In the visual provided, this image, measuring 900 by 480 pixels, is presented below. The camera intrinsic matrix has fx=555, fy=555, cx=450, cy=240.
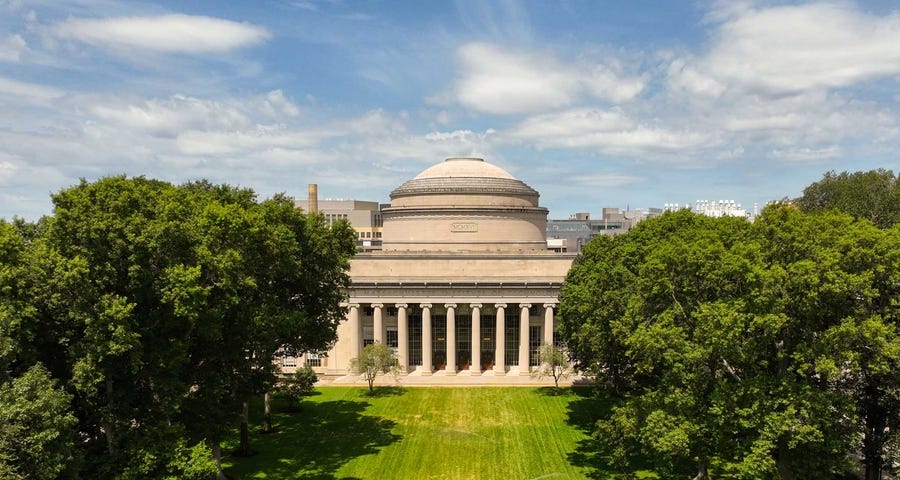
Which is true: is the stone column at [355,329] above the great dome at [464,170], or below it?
below

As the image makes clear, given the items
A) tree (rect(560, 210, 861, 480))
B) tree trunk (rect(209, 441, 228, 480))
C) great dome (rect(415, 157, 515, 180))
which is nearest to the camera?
tree (rect(560, 210, 861, 480))

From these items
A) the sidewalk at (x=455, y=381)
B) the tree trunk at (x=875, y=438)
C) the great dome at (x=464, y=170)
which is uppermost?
the great dome at (x=464, y=170)

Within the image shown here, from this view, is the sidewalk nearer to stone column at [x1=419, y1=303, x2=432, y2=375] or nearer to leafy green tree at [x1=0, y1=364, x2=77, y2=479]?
stone column at [x1=419, y1=303, x2=432, y2=375]

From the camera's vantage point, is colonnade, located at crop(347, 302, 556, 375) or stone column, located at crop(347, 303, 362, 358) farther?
stone column, located at crop(347, 303, 362, 358)

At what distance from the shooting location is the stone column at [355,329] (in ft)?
188

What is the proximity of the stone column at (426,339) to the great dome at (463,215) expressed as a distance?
10.1 m

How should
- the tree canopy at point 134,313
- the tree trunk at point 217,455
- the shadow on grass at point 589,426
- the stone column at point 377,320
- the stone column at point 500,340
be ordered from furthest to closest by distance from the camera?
the stone column at point 500,340
the stone column at point 377,320
the shadow on grass at point 589,426
the tree trunk at point 217,455
the tree canopy at point 134,313

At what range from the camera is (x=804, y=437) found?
22.0 meters

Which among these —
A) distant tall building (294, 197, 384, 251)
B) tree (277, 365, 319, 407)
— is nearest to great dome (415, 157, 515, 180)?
tree (277, 365, 319, 407)

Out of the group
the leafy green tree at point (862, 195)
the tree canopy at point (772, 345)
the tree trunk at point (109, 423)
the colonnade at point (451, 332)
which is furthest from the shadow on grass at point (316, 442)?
the leafy green tree at point (862, 195)

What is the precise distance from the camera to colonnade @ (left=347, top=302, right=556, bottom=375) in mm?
57031

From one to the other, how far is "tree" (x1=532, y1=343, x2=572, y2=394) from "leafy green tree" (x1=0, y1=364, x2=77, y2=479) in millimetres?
37849

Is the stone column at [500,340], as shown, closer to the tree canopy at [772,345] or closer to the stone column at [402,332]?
the stone column at [402,332]

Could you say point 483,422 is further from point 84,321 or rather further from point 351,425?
point 84,321
